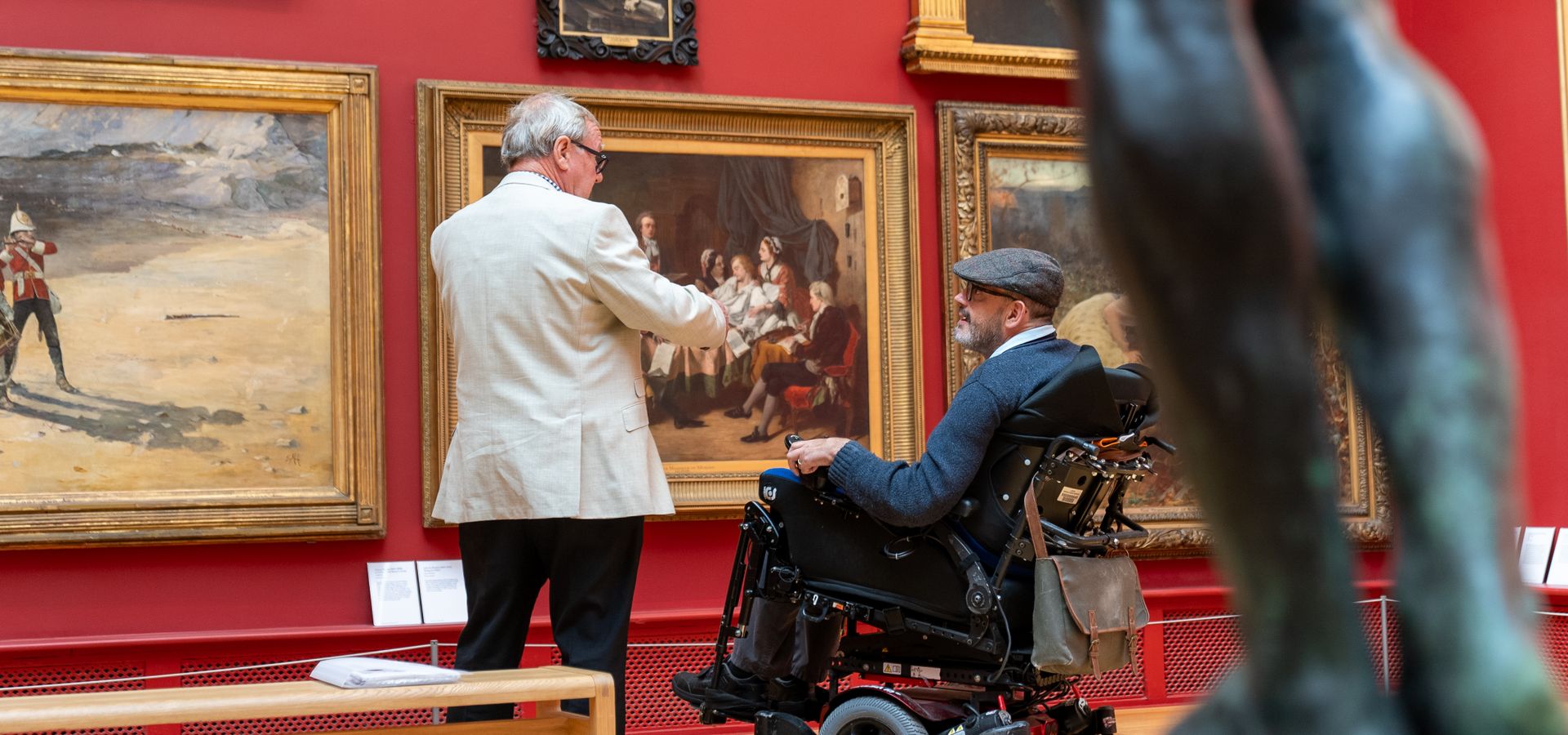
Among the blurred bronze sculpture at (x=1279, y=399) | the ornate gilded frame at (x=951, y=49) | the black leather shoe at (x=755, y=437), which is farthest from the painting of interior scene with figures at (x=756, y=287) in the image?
the blurred bronze sculpture at (x=1279, y=399)

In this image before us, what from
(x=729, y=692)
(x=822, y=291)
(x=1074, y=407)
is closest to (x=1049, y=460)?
(x=1074, y=407)

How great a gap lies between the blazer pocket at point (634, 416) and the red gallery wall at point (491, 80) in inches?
89.1

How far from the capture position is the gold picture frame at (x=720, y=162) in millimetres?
6070

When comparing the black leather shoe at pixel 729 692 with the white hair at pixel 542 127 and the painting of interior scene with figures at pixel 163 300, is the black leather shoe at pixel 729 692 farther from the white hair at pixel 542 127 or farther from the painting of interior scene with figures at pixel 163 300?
the painting of interior scene with figures at pixel 163 300

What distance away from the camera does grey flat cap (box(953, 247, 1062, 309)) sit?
430 centimetres

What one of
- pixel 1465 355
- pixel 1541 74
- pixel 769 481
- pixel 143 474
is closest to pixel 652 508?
pixel 769 481

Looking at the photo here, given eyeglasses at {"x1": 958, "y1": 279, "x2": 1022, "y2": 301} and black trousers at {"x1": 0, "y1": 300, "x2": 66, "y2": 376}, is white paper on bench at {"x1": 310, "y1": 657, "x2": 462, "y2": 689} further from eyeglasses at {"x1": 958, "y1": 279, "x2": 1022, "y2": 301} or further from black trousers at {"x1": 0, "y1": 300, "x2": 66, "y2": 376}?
black trousers at {"x1": 0, "y1": 300, "x2": 66, "y2": 376}

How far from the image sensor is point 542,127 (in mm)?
4227

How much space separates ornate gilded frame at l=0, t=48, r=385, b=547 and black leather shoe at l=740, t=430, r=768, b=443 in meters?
1.56

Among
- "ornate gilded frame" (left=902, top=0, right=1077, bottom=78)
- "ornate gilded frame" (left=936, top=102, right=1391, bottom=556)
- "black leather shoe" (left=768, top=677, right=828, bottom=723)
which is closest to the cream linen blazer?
"black leather shoe" (left=768, top=677, right=828, bottom=723)

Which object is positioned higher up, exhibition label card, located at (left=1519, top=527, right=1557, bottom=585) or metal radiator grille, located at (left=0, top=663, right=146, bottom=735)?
exhibition label card, located at (left=1519, top=527, right=1557, bottom=585)

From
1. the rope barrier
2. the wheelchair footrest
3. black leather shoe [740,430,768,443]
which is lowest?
the rope barrier

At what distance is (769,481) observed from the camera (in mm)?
4188

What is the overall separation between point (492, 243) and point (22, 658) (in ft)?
9.46
